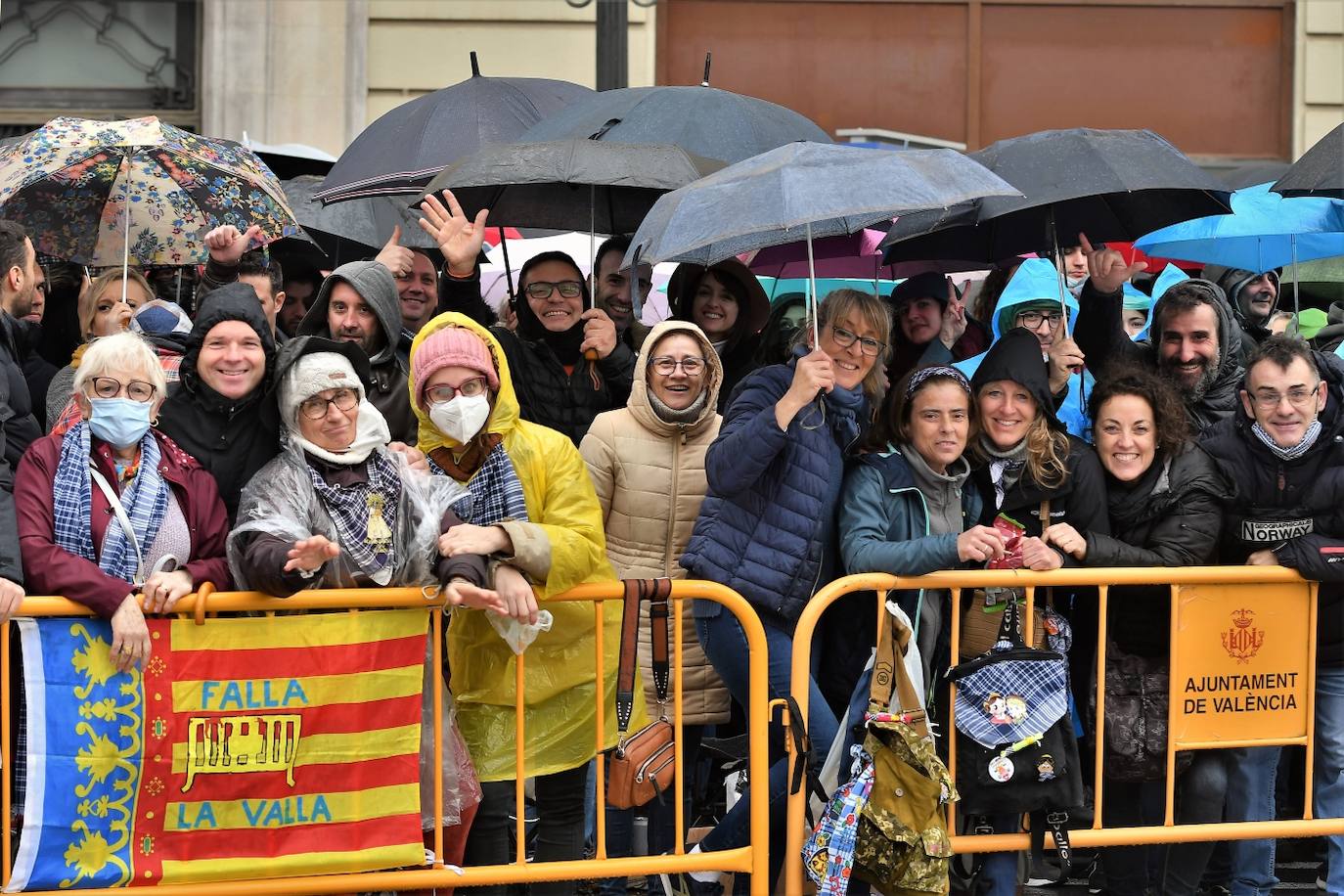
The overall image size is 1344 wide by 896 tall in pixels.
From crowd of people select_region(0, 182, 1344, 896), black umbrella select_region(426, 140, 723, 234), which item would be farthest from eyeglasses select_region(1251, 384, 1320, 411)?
black umbrella select_region(426, 140, 723, 234)

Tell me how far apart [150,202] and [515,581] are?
9.09 feet

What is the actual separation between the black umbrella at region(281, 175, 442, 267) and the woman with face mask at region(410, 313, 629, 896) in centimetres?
263

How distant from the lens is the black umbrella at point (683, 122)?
276 inches

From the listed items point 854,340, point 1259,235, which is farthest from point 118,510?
point 1259,235

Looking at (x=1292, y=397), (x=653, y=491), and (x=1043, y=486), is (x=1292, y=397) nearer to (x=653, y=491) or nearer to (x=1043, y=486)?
(x=1043, y=486)

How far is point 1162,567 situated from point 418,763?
8.66 ft

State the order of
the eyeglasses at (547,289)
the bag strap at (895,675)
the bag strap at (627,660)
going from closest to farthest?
the bag strap at (627,660) → the bag strap at (895,675) → the eyeglasses at (547,289)

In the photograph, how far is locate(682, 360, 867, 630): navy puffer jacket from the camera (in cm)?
585

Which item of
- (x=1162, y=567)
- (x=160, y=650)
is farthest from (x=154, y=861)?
(x=1162, y=567)

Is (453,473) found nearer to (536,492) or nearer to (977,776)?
(536,492)

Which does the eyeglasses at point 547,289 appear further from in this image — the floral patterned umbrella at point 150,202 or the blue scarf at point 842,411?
the blue scarf at point 842,411

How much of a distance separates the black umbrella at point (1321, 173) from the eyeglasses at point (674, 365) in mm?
2697

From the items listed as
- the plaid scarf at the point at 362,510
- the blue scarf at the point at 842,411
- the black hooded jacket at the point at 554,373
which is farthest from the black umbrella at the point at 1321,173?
the plaid scarf at the point at 362,510

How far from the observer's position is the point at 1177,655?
20.0 feet
